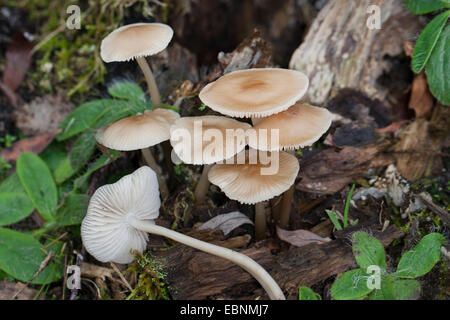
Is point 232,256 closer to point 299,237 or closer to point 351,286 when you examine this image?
point 299,237

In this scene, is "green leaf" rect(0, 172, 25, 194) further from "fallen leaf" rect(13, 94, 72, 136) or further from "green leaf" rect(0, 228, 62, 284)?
"fallen leaf" rect(13, 94, 72, 136)

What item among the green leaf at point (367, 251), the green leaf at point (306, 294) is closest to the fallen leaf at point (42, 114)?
the green leaf at point (306, 294)

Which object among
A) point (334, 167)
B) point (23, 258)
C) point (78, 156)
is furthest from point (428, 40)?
point (23, 258)

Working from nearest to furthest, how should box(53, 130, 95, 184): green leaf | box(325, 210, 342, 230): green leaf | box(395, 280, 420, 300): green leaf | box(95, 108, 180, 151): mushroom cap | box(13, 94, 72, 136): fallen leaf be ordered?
box(395, 280, 420, 300): green leaf → box(95, 108, 180, 151): mushroom cap → box(325, 210, 342, 230): green leaf → box(53, 130, 95, 184): green leaf → box(13, 94, 72, 136): fallen leaf

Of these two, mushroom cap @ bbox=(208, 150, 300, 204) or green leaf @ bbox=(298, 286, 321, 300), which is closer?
green leaf @ bbox=(298, 286, 321, 300)

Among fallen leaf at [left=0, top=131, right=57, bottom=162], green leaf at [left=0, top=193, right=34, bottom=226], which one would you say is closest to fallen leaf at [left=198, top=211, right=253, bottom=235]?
green leaf at [left=0, top=193, right=34, bottom=226]

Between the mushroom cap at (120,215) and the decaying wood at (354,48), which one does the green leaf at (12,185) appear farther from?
the decaying wood at (354,48)

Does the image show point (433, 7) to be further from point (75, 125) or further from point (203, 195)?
point (75, 125)
